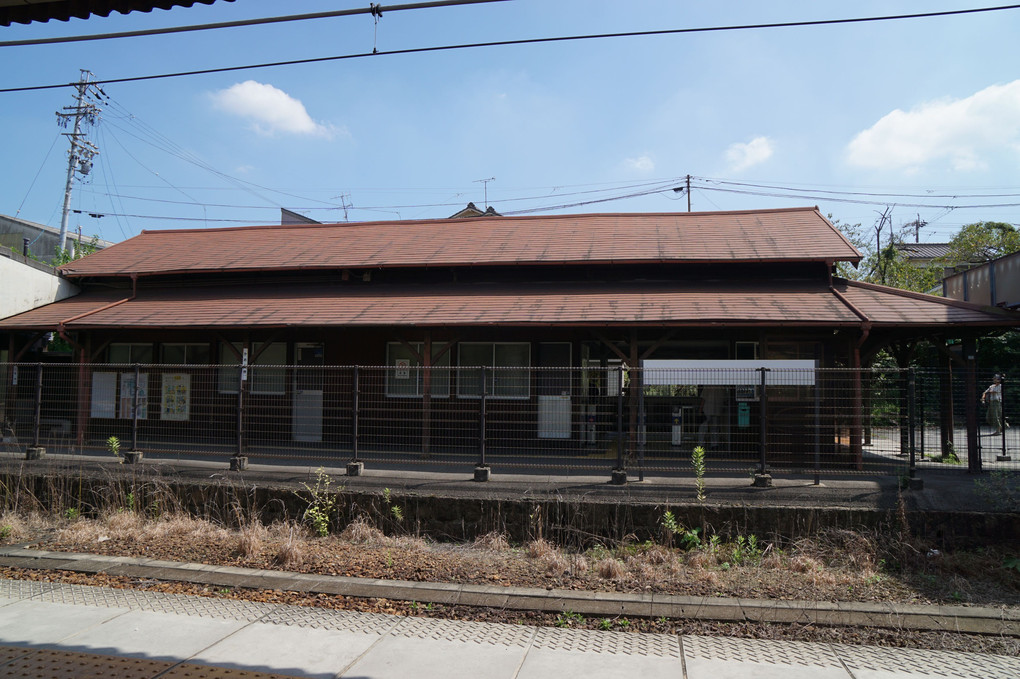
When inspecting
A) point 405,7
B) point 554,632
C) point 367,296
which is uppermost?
point 405,7

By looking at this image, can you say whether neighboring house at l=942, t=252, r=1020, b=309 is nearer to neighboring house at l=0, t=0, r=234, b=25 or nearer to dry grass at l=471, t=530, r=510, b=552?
dry grass at l=471, t=530, r=510, b=552

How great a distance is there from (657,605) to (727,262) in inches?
373

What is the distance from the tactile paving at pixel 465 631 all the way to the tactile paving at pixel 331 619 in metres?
0.16

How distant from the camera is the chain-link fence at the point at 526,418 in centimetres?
1064

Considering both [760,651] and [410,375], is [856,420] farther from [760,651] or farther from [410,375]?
[410,375]

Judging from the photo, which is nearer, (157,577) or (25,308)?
(157,577)

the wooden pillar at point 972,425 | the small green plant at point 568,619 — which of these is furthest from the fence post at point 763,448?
the small green plant at point 568,619

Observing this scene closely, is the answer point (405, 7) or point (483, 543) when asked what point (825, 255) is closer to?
point (483, 543)

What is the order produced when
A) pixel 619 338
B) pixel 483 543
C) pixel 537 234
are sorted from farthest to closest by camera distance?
pixel 537 234 < pixel 619 338 < pixel 483 543

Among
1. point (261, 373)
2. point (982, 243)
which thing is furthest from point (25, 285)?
point (982, 243)

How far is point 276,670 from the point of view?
4625 mm

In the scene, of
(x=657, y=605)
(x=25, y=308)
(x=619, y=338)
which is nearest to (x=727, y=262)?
(x=619, y=338)

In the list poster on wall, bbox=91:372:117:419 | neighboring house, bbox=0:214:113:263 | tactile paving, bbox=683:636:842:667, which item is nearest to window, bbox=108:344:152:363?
poster on wall, bbox=91:372:117:419

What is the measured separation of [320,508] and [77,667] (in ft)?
13.9
